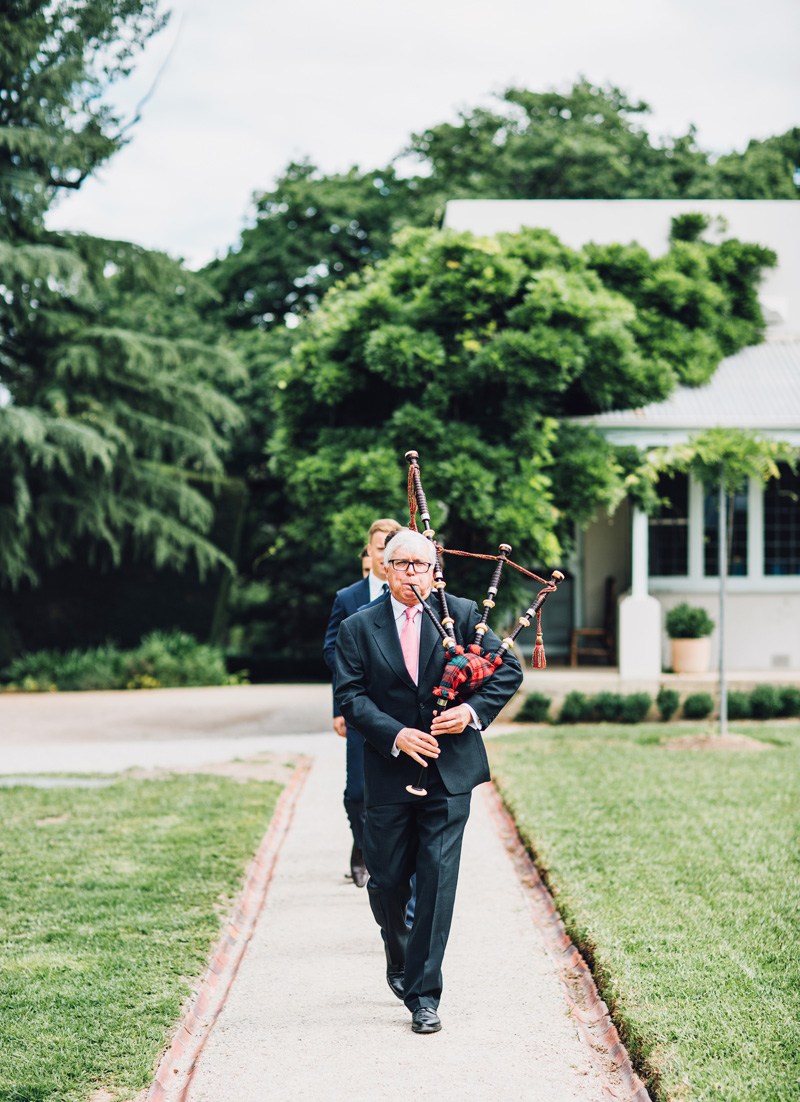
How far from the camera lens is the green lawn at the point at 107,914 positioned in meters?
4.69

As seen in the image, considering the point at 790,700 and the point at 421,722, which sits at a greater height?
the point at 421,722

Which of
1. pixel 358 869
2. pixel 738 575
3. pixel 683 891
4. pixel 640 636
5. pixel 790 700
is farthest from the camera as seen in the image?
pixel 738 575

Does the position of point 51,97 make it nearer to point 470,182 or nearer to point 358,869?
point 470,182

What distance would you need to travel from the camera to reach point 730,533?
18.5 metres

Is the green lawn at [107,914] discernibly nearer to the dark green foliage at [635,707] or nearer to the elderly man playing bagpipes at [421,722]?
the elderly man playing bagpipes at [421,722]

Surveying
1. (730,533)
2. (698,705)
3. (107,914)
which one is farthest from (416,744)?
(730,533)

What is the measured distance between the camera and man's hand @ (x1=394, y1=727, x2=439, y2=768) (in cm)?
492

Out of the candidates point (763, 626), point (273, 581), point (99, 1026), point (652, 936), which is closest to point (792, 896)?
point (652, 936)

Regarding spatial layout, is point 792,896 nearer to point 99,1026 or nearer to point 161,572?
point 99,1026

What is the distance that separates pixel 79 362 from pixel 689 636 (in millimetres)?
11339

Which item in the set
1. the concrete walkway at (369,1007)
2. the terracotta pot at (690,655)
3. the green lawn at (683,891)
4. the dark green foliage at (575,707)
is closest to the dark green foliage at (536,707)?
the dark green foliage at (575,707)

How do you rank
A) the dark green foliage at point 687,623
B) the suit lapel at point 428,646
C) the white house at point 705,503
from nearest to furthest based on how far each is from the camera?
the suit lapel at point 428,646 < the white house at point 705,503 < the dark green foliage at point 687,623

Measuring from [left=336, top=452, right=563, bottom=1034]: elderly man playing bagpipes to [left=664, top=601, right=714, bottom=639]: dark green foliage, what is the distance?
1234 cm

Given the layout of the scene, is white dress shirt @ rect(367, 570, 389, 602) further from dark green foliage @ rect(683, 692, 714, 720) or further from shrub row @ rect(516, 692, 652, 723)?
dark green foliage @ rect(683, 692, 714, 720)
